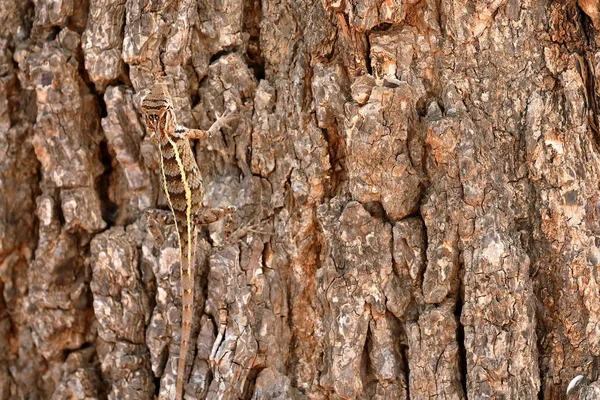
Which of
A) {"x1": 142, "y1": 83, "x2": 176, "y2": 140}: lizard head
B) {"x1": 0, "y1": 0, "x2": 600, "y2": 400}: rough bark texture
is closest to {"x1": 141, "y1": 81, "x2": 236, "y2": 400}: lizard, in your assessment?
{"x1": 142, "y1": 83, "x2": 176, "y2": 140}: lizard head

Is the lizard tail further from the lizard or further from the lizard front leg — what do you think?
the lizard front leg

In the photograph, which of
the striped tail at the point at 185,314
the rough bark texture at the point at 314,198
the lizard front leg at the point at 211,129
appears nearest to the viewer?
the rough bark texture at the point at 314,198

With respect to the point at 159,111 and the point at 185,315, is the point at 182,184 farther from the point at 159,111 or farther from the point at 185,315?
→ the point at 185,315

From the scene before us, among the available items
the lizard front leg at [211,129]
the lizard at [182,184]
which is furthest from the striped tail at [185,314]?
the lizard front leg at [211,129]

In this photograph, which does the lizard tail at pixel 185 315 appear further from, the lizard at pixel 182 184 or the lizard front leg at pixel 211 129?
the lizard front leg at pixel 211 129

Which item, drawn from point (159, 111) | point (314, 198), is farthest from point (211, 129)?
point (314, 198)

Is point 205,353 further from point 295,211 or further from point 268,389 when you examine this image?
point 295,211

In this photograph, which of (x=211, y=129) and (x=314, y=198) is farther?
(x=211, y=129)

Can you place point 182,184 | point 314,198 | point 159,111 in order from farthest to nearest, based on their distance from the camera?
point 182,184
point 159,111
point 314,198
